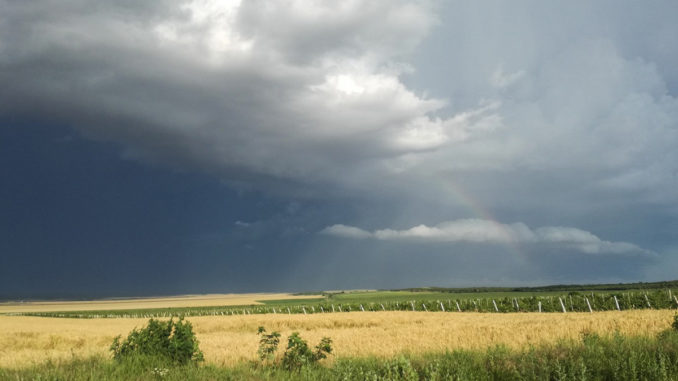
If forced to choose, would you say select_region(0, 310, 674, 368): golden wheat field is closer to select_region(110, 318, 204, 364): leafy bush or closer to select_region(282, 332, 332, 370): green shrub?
select_region(110, 318, 204, 364): leafy bush

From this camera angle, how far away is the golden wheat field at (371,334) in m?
21.2

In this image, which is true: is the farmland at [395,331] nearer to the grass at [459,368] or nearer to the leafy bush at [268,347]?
the grass at [459,368]

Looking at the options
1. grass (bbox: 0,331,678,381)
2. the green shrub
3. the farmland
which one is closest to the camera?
grass (bbox: 0,331,678,381)

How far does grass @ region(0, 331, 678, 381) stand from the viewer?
12.1m

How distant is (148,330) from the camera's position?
17312mm

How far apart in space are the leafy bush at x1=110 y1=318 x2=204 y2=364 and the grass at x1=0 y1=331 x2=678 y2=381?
0.78m

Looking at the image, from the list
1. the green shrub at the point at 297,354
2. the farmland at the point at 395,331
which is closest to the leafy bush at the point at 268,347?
the farmland at the point at 395,331

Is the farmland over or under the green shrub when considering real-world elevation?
under

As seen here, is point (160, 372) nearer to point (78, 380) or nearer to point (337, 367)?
point (78, 380)

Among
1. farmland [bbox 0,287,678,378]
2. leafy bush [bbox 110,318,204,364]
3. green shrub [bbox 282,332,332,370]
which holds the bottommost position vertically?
farmland [bbox 0,287,678,378]

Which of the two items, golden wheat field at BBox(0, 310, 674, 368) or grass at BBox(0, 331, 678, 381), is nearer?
grass at BBox(0, 331, 678, 381)

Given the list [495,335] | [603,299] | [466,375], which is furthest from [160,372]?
[603,299]

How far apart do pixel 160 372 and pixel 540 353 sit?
1112 cm

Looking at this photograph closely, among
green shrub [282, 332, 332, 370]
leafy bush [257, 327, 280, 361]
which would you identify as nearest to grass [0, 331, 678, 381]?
green shrub [282, 332, 332, 370]
